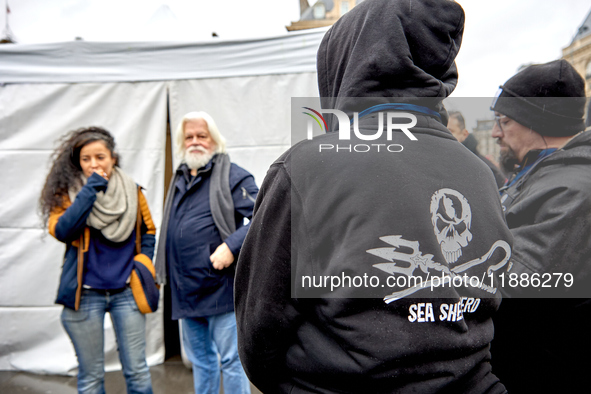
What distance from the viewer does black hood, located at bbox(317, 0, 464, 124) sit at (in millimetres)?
886

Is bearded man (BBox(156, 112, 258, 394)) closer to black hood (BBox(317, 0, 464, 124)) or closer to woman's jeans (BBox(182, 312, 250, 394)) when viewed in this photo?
woman's jeans (BBox(182, 312, 250, 394))

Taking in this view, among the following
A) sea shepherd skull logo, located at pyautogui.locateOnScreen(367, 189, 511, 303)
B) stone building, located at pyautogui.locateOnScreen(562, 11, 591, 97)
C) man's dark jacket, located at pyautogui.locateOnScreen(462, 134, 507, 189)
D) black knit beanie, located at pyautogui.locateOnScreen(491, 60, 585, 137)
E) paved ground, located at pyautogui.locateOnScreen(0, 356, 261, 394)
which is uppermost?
stone building, located at pyautogui.locateOnScreen(562, 11, 591, 97)

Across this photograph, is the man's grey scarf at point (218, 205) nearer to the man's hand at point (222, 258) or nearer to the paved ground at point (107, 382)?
the man's hand at point (222, 258)

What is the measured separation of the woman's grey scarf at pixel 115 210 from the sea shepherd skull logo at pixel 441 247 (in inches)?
69.8

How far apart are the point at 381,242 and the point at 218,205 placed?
1.53m

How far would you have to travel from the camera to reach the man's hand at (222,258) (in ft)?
6.81

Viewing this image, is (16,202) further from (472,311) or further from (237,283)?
(472,311)

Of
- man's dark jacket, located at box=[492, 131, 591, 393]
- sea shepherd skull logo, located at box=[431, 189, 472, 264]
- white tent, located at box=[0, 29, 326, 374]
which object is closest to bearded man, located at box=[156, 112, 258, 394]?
white tent, located at box=[0, 29, 326, 374]

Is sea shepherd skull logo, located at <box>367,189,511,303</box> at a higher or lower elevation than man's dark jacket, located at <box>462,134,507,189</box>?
lower

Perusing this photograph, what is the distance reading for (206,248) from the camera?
2172mm

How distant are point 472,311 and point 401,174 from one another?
342 millimetres

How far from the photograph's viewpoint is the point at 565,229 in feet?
4.18

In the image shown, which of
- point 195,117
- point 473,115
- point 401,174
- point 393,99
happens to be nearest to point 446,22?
point 393,99

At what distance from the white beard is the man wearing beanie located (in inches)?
59.8
